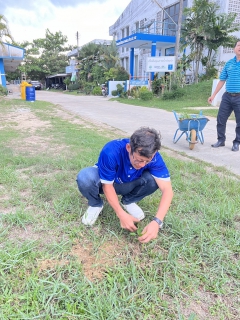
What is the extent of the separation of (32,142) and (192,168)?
291 centimetres

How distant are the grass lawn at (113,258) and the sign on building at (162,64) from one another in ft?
38.3

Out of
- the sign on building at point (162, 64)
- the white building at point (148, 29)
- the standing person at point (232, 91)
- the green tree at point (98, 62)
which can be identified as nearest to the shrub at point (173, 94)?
the sign on building at point (162, 64)

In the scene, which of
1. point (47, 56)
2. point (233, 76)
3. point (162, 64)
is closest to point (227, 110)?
point (233, 76)

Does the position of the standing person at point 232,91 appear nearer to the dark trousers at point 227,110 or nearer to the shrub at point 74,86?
the dark trousers at point 227,110

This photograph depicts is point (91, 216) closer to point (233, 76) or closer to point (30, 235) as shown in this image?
point (30, 235)

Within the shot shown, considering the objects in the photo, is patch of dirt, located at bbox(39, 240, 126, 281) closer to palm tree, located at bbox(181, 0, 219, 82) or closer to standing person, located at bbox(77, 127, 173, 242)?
standing person, located at bbox(77, 127, 173, 242)

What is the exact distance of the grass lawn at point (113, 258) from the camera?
4.25 ft

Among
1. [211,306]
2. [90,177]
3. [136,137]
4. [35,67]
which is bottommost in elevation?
[211,306]

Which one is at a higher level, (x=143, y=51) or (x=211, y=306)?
(x=143, y=51)

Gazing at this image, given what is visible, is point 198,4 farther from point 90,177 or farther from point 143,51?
point 90,177

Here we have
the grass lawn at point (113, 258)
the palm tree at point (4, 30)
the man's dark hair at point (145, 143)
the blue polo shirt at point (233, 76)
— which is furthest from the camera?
the palm tree at point (4, 30)

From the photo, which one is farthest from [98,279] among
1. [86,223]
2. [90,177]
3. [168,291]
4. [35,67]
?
[35,67]

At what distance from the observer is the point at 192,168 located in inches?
127

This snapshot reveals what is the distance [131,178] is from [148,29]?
20.2 metres
